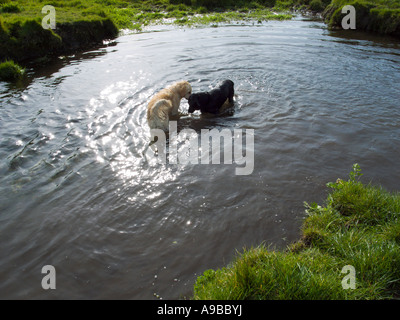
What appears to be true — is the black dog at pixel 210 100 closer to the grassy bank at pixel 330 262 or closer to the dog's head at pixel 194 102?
the dog's head at pixel 194 102

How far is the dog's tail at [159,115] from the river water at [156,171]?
35 cm

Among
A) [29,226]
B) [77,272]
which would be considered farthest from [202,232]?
[29,226]

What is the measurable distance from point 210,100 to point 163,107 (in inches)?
60.3

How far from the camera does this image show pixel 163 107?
6199 mm

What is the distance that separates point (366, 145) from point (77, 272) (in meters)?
5.72

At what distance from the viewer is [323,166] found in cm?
496

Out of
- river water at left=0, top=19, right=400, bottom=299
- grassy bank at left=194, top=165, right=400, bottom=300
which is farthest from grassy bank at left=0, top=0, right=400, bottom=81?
grassy bank at left=194, top=165, right=400, bottom=300

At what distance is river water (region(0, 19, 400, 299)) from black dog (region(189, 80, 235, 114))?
320mm

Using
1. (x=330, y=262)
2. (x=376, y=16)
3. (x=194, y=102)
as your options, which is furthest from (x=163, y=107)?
(x=376, y=16)

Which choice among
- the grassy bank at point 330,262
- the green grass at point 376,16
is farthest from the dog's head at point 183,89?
the green grass at point 376,16

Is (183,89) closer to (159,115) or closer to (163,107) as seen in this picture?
(163,107)

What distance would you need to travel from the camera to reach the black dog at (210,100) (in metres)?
7.01
